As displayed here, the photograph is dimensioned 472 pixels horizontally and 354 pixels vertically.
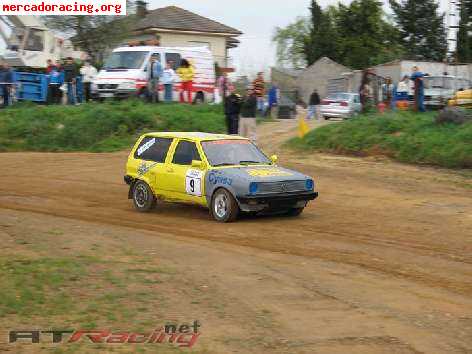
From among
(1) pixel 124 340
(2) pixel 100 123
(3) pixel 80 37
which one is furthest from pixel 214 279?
(3) pixel 80 37

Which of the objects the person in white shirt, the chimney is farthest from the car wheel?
the chimney

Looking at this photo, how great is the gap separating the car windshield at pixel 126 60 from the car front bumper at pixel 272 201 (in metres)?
15.1

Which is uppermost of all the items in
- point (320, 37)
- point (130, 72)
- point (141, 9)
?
point (141, 9)

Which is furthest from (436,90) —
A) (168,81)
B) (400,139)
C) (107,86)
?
(107,86)

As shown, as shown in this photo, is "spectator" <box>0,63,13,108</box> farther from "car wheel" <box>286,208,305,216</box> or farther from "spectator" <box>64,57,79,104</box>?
"car wheel" <box>286,208,305,216</box>

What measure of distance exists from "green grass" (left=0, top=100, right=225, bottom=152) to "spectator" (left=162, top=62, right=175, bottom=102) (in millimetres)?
1675

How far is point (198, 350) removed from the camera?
251 inches

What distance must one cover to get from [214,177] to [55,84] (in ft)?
57.2

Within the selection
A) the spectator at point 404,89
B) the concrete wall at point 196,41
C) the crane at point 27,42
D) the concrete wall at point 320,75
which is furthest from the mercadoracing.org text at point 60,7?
the concrete wall at point 320,75

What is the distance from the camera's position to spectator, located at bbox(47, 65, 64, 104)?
29125 mm

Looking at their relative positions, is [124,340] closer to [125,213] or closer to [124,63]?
[125,213]

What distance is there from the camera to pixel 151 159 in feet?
49.2

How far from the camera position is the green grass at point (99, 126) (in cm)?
2569

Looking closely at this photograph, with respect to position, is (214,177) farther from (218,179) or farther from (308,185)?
(308,185)
